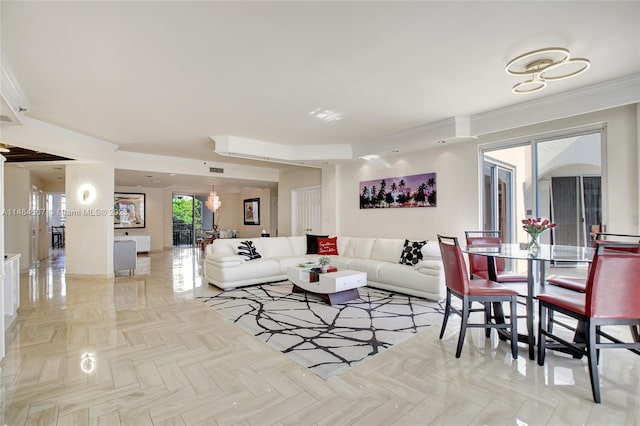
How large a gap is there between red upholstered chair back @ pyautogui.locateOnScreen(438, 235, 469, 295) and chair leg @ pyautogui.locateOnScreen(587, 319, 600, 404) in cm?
81

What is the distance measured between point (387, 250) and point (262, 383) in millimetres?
3724

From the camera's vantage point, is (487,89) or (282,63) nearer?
(282,63)

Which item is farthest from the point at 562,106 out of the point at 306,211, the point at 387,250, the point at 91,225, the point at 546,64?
the point at 91,225

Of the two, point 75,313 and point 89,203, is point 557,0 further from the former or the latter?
point 89,203

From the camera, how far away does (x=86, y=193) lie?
20.2 ft

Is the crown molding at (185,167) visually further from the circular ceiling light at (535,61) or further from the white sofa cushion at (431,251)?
the circular ceiling light at (535,61)

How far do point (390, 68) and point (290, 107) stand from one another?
156cm

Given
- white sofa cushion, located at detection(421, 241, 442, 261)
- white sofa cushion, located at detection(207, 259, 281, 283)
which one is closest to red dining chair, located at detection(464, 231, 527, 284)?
white sofa cushion, located at detection(421, 241, 442, 261)

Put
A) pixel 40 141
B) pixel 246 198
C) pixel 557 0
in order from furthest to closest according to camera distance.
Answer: pixel 246 198, pixel 40 141, pixel 557 0

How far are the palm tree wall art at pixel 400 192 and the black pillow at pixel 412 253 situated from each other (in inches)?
38.0

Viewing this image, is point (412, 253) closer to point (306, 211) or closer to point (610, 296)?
point (610, 296)

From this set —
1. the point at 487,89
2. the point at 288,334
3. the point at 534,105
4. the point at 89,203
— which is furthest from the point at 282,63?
the point at 89,203

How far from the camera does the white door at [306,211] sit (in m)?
8.33

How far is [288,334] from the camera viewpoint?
3246 mm
